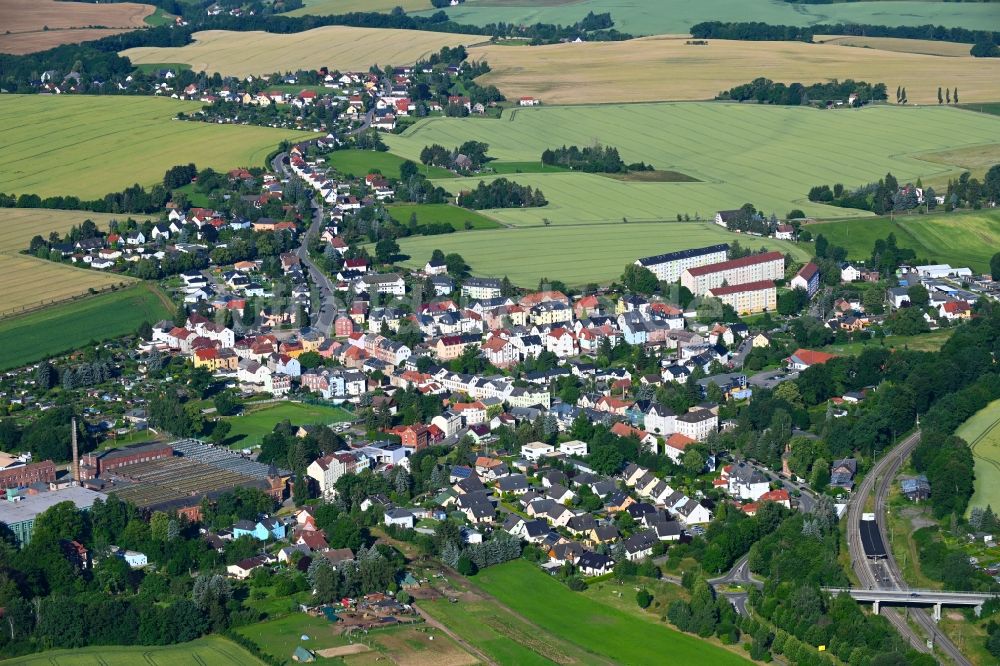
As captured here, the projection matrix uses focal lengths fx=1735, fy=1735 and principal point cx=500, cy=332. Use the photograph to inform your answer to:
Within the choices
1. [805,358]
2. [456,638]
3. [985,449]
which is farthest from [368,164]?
[456,638]

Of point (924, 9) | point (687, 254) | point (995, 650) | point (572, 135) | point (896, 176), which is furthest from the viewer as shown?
point (924, 9)

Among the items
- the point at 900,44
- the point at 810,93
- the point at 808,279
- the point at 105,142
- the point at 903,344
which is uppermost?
the point at 900,44

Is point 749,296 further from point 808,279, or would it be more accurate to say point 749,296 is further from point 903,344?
point 903,344

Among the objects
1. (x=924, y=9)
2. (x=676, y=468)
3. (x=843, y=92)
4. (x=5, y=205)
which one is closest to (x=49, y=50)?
(x=5, y=205)

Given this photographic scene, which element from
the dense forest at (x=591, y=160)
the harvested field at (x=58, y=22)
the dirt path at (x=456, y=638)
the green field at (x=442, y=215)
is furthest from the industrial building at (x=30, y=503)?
Answer: the harvested field at (x=58, y=22)

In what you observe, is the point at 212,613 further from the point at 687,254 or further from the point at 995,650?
the point at 687,254
